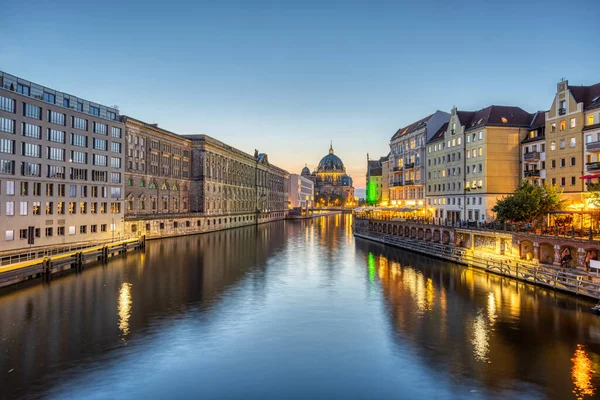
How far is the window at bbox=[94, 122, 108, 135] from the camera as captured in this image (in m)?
76.1

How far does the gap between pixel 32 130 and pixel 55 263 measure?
23.8m

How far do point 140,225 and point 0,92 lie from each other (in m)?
37.9

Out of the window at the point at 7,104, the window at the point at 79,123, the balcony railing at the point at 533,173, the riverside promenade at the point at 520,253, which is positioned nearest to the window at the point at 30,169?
the window at the point at 7,104

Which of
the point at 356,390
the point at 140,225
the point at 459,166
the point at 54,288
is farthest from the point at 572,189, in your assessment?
the point at 140,225

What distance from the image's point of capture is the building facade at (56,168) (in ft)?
190

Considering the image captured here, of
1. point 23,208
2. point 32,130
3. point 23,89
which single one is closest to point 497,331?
point 23,208

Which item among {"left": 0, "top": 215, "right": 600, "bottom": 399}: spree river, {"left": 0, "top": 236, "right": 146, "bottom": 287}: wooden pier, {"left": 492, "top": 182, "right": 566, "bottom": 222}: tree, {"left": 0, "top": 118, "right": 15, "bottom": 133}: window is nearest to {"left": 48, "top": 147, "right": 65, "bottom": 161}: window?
{"left": 0, "top": 118, "right": 15, "bottom": 133}: window

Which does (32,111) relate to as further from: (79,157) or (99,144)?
(99,144)

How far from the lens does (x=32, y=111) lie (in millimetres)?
61750

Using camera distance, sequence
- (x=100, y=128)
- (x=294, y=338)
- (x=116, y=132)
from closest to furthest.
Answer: (x=294, y=338) → (x=100, y=128) → (x=116, y=132)

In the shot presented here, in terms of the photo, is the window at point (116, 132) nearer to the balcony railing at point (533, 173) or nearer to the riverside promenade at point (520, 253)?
the riverside promenade at point (520, 253)

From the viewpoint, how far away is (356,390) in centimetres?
2038

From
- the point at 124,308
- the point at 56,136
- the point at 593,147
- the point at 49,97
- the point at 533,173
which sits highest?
the point at 49,97

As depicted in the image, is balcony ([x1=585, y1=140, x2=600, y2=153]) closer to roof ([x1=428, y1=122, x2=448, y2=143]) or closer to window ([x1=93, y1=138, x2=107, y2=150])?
roof ([x1=428, y1=122, x2=448, y2=143])
